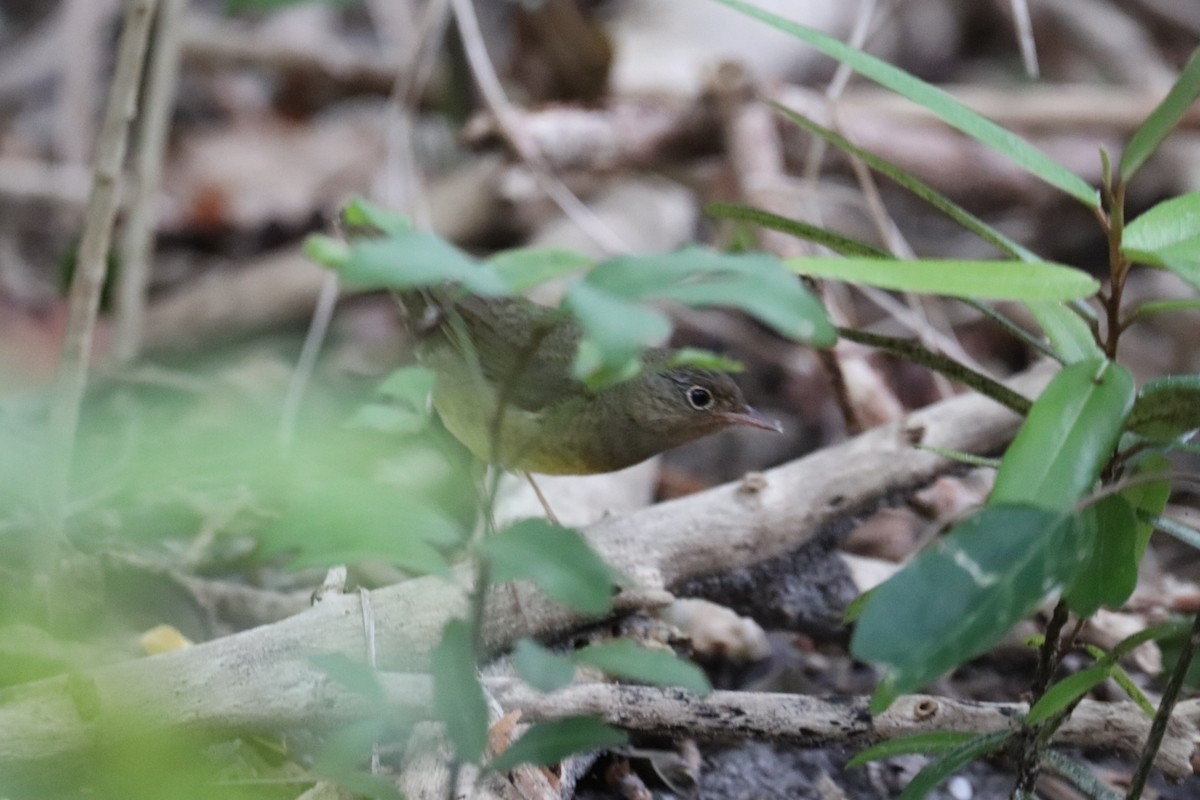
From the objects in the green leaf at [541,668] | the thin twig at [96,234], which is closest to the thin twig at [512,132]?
the thin twig at [96,234]

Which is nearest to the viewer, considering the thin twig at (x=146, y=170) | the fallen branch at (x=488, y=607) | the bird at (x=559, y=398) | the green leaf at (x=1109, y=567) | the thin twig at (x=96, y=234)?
the green leaf at (x=1109, y=567)

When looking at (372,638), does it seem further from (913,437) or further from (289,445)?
(913,437)

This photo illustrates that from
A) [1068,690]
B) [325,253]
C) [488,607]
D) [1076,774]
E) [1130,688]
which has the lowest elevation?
[488,607]

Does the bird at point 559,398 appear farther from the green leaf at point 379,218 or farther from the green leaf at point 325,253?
the green leaf at point 325,253

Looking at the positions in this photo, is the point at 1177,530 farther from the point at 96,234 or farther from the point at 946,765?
the point at 96,234

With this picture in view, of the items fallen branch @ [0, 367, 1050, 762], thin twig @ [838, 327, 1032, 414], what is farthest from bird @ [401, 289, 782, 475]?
thin twig @ [838, 327, 1032, 414]

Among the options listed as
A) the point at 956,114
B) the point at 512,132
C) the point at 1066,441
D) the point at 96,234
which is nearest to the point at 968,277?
the point at 1066,441

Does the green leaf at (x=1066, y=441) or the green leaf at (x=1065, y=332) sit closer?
the green leaf at (x=1066, y=441)
